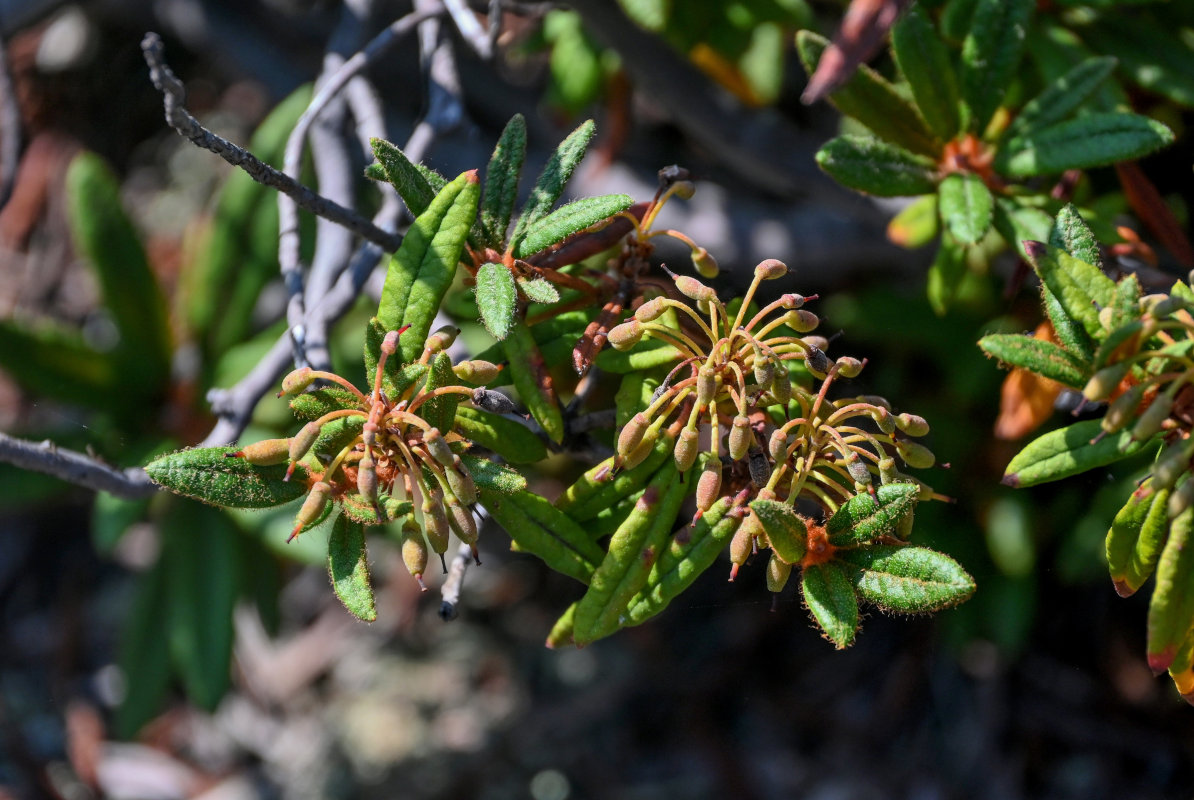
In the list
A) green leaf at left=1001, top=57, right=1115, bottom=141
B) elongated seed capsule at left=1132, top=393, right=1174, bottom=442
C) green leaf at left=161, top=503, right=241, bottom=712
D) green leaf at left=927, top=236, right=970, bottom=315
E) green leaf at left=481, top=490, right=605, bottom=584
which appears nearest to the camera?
elongated seed capsule at left=1132, top=393, right=1174, bottom=442

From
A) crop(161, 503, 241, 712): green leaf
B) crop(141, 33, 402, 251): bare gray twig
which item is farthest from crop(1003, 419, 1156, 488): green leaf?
crop(161, 503, 241, 712): green leaf

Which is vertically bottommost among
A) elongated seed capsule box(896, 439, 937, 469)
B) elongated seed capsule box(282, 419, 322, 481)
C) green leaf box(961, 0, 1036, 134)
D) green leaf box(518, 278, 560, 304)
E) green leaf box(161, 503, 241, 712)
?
green leaf box(161, 503, 241, 712)

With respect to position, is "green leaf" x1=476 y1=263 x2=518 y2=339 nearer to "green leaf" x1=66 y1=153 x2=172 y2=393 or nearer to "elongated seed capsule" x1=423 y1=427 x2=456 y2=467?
"elongated seed capsule" x1=423 y1=427 x2=456 y2=467

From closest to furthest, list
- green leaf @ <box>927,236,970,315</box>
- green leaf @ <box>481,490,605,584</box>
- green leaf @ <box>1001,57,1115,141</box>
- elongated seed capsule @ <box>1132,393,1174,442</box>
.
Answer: elongated seed capsule @ <box>1132,393,1174,442</box> → green leaf @ <box>481,490,605,584</box> → green leaf @ <box>1001,57,1115,141</box> → green leaf @ <box>927,236,970,315</box>

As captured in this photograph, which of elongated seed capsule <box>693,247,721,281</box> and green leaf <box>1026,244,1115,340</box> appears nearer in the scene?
green leaf <box>1026,244,1115,340</box>

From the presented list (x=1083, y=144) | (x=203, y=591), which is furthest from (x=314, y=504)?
(x=203, y=591)

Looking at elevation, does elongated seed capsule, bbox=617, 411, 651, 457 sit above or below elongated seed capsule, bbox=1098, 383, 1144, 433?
below

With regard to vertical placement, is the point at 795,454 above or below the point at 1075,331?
below

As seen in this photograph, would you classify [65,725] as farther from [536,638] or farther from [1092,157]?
[1092,157]

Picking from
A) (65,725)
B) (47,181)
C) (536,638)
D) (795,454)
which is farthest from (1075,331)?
(47,181)
